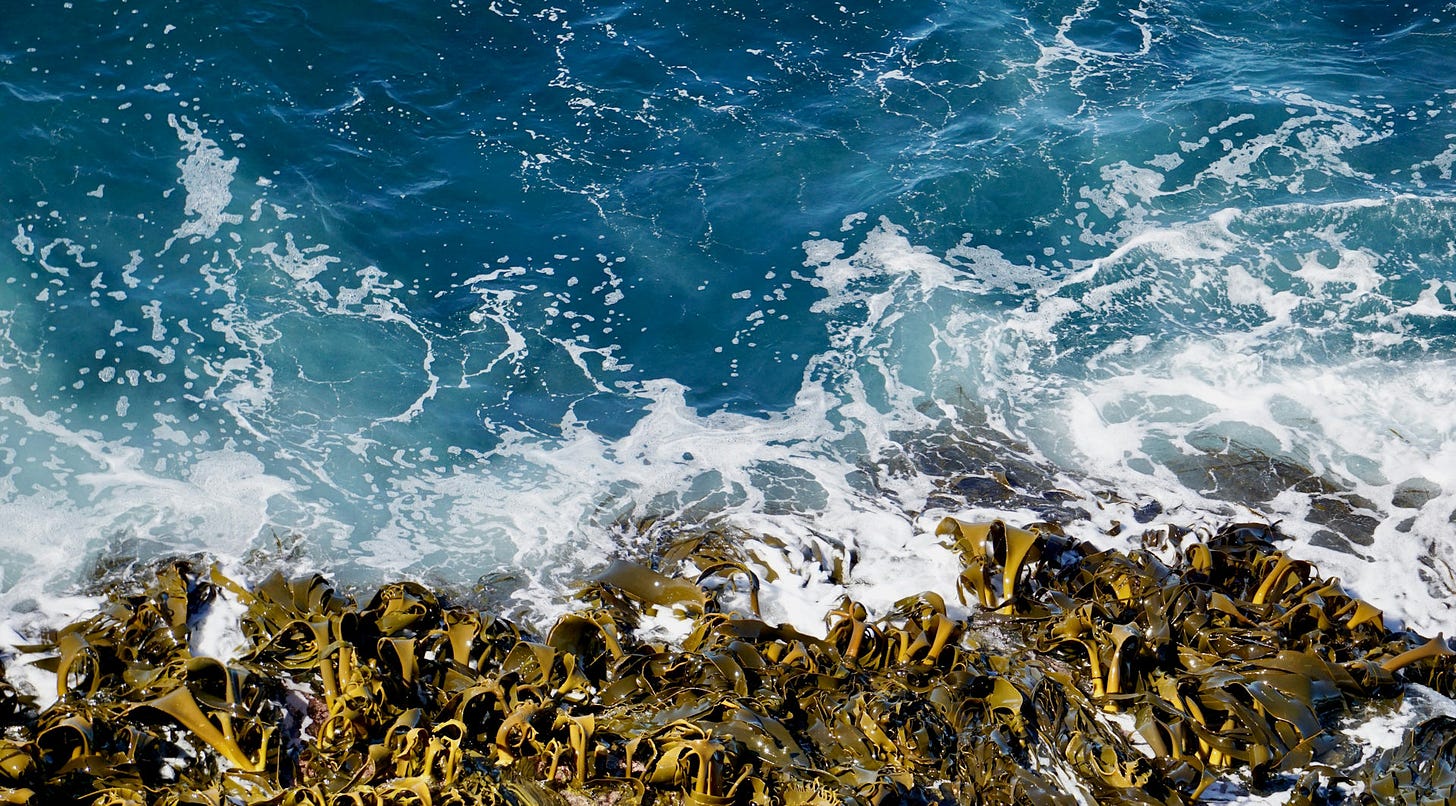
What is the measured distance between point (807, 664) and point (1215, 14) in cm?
1079

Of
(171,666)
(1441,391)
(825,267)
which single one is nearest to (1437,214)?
(1441,391)

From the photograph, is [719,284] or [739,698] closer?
[739,698]

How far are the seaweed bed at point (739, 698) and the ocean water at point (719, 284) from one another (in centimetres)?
72

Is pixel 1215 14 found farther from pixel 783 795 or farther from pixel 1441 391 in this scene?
pixel 783 795

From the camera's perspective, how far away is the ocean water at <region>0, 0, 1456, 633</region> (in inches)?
293

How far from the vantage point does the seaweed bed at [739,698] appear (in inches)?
198

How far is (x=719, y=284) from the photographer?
960 cm

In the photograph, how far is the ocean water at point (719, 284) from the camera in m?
7.44

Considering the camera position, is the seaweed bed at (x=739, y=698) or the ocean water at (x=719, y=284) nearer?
the seaweed bed at (x=739, y=698)

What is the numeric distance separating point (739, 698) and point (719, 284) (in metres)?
4.85

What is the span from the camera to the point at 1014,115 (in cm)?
1138

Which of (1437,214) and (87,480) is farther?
(1437,214)

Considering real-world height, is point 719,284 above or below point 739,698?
below

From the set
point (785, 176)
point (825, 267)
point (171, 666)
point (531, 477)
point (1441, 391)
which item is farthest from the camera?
point (785, 176)
